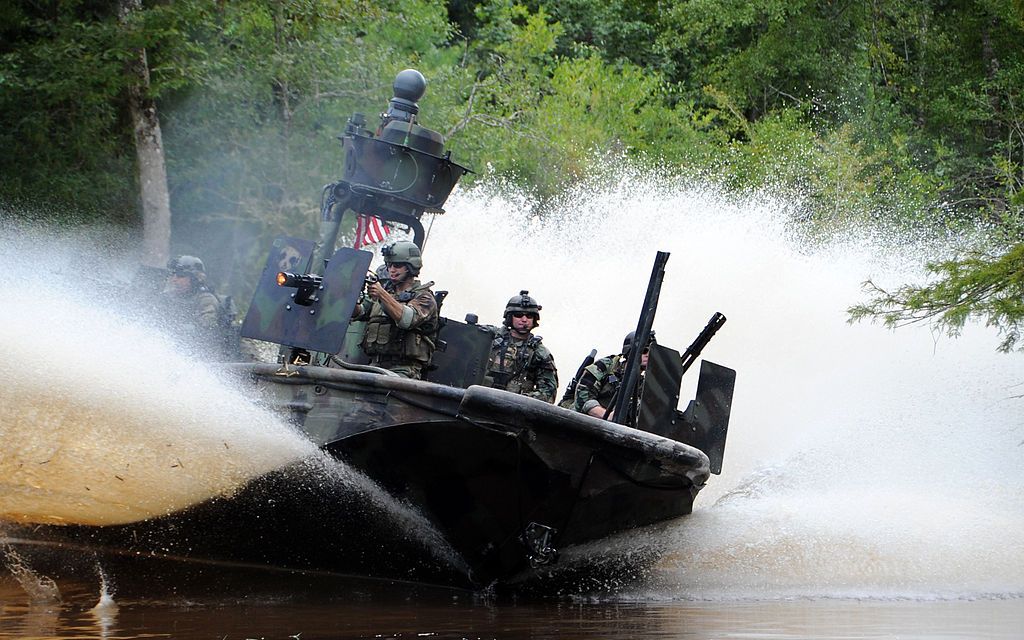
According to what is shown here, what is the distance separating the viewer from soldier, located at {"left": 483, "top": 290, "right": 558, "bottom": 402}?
11055 mm

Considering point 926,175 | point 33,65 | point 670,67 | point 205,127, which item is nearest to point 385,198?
point 33,65

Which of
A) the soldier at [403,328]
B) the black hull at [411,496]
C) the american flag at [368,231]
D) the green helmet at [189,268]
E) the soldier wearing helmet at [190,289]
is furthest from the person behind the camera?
the green helmet at [189,268]

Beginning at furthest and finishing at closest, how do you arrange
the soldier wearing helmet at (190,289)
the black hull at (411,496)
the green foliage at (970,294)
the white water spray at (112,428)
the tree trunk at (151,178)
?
the tree trunk at (151,178), the green foliage at (970,294), the soldier wearing helmet at (190,289), the black hull at (411,496), the white water spray at (112,428)

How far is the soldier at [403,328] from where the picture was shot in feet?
31.6

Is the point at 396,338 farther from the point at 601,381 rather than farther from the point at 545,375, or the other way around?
the point at 601,381

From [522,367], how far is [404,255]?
66.8 inches

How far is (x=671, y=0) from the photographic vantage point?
35844 mm

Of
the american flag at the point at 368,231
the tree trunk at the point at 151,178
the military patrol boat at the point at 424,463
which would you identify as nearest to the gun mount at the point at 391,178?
the american flag at the point at 368,231

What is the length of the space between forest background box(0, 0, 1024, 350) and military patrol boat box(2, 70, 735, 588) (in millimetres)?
4942

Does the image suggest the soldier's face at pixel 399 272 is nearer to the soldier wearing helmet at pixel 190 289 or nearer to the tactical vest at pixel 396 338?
the tactical vest at pixel 396 338

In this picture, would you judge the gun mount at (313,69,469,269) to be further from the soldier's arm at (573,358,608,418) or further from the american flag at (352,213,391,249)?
the soldier's arm at (573,358,608,418)

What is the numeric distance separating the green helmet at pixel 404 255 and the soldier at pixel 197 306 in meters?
2.30

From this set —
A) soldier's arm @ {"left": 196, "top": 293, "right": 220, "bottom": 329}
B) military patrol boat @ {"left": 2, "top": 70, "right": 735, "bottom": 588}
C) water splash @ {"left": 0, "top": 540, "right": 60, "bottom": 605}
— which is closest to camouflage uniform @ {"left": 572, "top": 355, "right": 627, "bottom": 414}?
military patrol boat @ {"left": 2, "top": 70, "right": 735, "bottom": 588}

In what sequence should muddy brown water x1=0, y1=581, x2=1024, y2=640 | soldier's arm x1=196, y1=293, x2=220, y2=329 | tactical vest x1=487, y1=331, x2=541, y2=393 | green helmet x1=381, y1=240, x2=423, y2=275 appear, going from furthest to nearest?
soldier's arm x1=196, y1=293, x2=220, y2=329 < tactical vest x1=487, y1=331, x2=541, y2=393 < green helmet x1=381, y1=240, x2=423, y2=275 < muddy brown water x1=0, y1=581, x2=1024, y2=640
